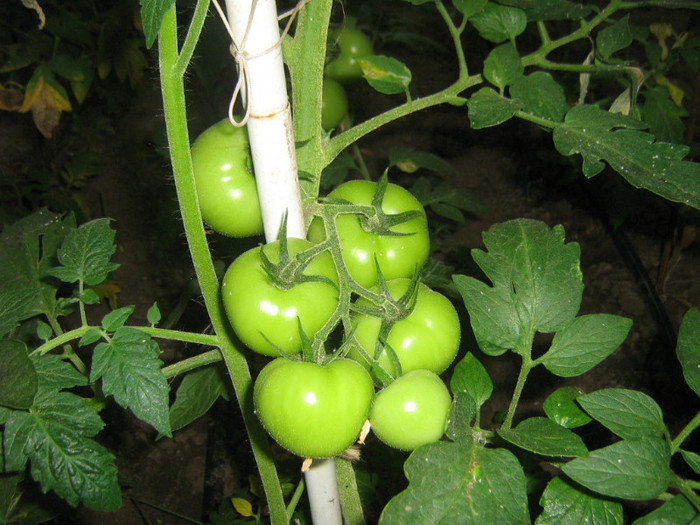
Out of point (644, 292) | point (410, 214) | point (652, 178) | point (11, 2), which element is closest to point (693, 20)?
point (644, 292)

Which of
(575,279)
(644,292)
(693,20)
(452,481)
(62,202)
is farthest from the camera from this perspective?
(62,202)

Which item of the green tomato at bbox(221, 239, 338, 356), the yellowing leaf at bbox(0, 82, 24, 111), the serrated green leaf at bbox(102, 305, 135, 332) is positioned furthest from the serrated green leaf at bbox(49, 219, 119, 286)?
the yellowing leaf at bbox(0, 82, 24, 111)

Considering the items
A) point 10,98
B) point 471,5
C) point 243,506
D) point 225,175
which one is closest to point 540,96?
point 471,5

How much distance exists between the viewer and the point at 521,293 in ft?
2.06

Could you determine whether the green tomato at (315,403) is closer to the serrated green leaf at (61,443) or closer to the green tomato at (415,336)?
the green tomato at (415,336)

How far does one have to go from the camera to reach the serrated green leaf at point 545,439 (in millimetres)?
507

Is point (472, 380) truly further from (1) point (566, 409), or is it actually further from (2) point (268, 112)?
(2) point (268, 112)

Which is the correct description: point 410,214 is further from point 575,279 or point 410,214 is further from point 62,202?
point 62,202

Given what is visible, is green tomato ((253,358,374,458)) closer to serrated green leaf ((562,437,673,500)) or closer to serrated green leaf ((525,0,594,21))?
serrated green leaf ((562,437,673,500))

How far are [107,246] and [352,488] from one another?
447 millimetres

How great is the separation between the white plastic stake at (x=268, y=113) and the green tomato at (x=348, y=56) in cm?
48

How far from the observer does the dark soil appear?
1.56m

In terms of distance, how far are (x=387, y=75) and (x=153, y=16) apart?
1.29 ft

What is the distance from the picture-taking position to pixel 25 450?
1.89ft
